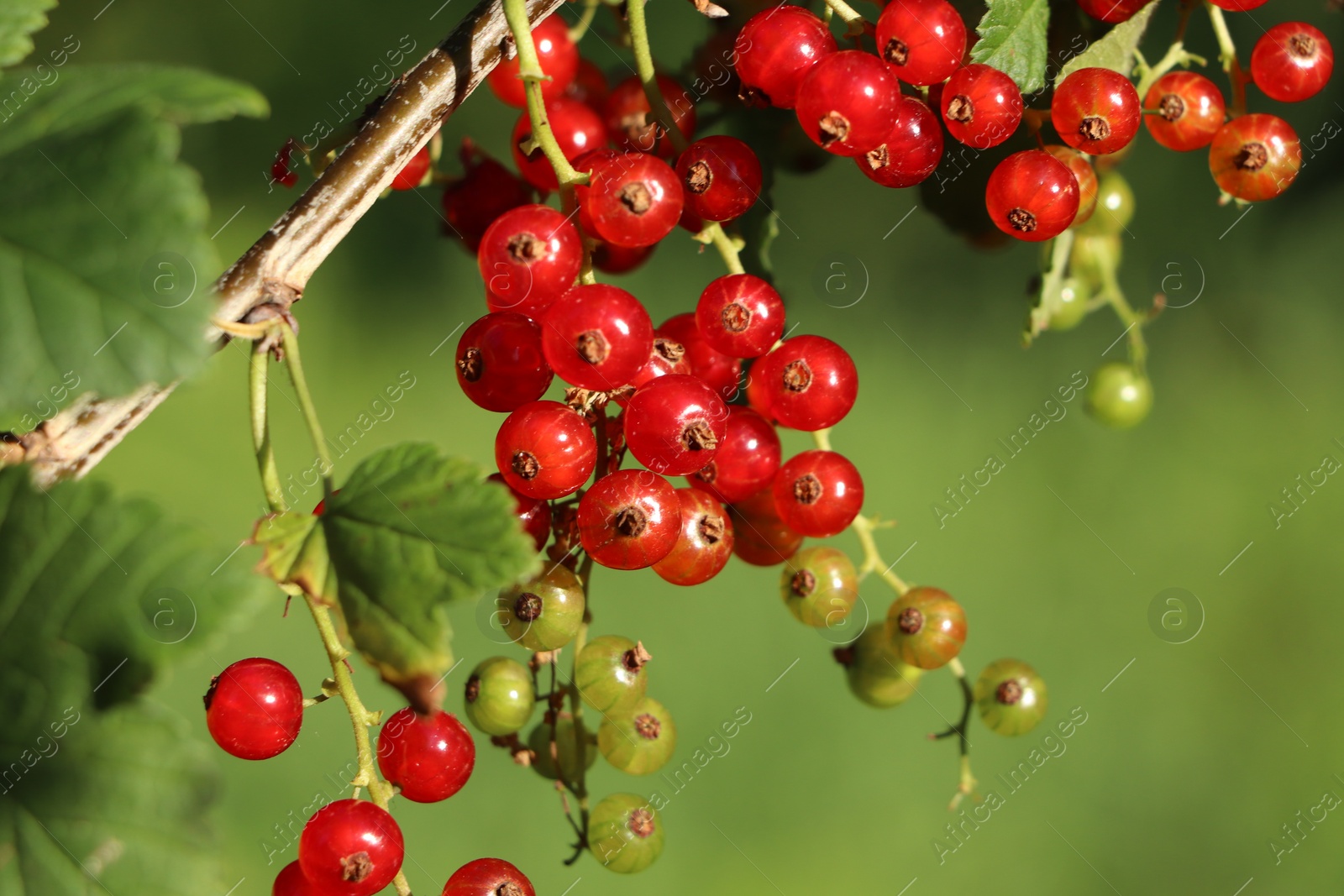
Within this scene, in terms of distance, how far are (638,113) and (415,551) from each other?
0.41 metres

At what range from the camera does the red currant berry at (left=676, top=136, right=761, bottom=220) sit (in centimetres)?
52

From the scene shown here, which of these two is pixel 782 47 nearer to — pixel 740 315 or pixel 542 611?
pixel 740 315

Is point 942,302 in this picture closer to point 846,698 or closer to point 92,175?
point 846,698

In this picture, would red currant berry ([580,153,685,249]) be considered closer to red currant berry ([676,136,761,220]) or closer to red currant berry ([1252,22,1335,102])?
red currant berry ([676,136,761,220])

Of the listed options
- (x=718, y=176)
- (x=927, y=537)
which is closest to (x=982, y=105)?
(x=718, y=176)

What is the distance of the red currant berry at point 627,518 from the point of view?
1.57 ft

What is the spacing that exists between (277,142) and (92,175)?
1.36 metres

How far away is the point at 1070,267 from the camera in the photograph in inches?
33.7

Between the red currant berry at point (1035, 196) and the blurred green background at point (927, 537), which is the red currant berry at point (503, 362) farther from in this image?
the blurred green background at point (927, 537)

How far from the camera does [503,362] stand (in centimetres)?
50

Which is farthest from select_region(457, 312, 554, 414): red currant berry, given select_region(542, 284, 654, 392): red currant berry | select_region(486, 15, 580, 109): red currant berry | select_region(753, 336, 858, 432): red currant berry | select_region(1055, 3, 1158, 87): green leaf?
select_region(1055, 3, 1158, 87): green leaf

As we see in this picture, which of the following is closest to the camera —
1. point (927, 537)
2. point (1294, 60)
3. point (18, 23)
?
point (18, 23)

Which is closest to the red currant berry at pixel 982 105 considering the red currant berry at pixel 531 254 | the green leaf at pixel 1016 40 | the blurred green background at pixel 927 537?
the green leaf at pixel 1016 40

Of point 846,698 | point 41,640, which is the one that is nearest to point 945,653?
point 41,640
